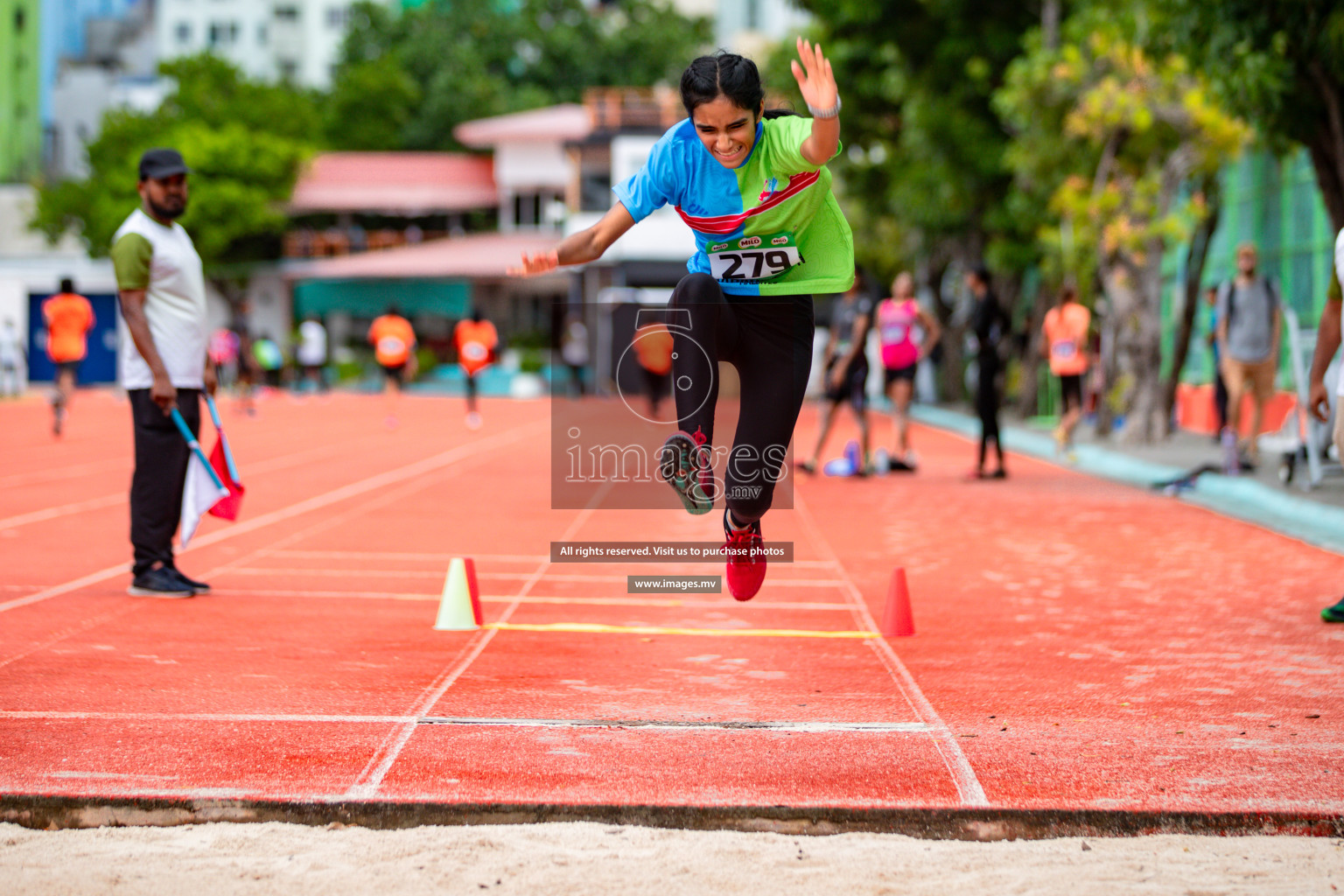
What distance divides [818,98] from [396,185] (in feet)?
155

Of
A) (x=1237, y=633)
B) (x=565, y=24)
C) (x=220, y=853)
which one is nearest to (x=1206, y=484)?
(x=1237, y=633)

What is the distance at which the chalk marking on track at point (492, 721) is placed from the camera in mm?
4531

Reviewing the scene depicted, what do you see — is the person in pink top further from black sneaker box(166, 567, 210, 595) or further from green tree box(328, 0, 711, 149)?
green tree box(328, 0, 711, 149)

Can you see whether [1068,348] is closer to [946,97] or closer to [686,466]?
[946,97]

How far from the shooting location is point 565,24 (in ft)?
196

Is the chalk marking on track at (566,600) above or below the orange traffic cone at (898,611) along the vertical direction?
below

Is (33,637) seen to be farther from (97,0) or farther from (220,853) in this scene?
(97,0)

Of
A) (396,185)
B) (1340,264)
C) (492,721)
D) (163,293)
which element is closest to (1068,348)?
(1340,264)

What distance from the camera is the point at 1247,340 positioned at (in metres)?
13.1

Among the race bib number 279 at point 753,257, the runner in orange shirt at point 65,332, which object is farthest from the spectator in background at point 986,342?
the runner in orange shirt at point 65,332

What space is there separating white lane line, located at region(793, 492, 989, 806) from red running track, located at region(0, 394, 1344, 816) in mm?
15

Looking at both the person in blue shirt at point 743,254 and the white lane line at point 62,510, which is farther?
the white lane line at point 62,510

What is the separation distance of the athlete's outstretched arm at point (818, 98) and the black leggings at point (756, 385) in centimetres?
71

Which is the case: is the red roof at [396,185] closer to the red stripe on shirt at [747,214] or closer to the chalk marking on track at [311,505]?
the chalk marking on track at [311,505]
